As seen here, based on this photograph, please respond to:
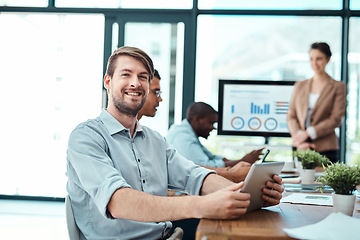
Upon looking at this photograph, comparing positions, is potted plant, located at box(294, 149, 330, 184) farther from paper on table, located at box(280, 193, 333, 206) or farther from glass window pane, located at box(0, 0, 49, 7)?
glass window pane, located at box(0, 0, 49, 7)

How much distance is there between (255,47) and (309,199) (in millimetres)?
3855

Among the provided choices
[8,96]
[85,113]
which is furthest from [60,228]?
[8,96]

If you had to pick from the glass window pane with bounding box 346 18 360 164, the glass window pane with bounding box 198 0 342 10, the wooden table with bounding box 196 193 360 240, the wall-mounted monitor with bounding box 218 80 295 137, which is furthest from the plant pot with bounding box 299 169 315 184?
the glass window pane with bounding box 198 0 342 10

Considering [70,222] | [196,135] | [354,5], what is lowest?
[70,222]

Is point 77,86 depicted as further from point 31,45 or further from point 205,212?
point 205,212

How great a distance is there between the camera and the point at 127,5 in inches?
204

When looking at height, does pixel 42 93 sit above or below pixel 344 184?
above

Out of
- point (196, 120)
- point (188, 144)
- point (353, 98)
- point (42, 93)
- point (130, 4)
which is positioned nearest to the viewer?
point (188, 144)

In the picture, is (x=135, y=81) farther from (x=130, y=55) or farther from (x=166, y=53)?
(x=166, y=53)

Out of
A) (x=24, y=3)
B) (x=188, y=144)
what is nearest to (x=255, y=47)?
(x=188, y=144)

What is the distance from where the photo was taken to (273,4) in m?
5.04

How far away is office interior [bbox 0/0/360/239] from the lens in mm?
5016

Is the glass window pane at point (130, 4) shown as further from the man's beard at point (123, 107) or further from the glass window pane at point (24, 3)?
the man's beard at point (123, 107)

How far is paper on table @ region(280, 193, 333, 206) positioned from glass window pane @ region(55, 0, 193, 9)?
3.70 metres
